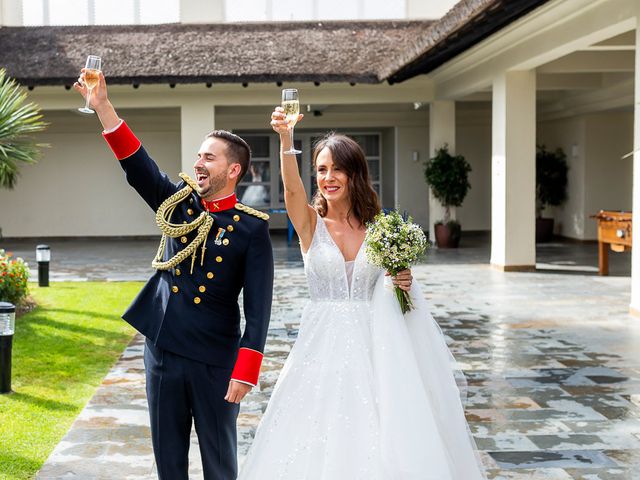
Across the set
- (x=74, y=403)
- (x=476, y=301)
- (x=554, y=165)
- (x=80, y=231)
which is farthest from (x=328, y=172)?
(x=80, y=231)

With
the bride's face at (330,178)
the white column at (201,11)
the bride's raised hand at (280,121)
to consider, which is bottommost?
the bride's face at (330,178)

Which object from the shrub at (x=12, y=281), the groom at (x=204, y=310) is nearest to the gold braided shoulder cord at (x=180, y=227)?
the groom at (x=204, y=310)

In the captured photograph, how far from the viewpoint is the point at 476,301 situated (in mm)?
10531

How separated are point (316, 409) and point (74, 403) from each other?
9.97ft

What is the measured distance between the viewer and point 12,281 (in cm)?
966

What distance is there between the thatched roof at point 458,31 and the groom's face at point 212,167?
6.99 m

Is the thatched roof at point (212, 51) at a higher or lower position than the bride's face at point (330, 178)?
higher

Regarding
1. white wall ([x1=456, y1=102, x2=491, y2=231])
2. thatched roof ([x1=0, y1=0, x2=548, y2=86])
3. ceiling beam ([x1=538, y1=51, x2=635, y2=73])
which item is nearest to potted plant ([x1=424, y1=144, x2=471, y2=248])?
thatched roof ([x1=0, y1=0, x2=548, y2=86])

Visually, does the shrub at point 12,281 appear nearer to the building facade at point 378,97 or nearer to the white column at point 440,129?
the building facade at point 378,97

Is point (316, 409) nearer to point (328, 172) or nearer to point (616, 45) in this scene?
point (328, 172)

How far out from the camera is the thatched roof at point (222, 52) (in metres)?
15.9

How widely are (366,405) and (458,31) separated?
878cm

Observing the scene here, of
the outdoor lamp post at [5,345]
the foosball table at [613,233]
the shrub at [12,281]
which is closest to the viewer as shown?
the outdoor lamp post at [5,345]

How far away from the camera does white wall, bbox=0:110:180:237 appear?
68.8 ft
